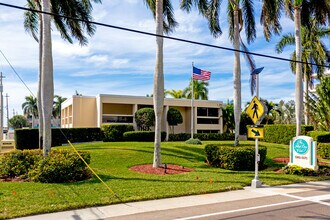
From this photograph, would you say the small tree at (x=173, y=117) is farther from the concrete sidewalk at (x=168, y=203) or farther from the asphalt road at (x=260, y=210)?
the asphalt road at (x=260, y=210)

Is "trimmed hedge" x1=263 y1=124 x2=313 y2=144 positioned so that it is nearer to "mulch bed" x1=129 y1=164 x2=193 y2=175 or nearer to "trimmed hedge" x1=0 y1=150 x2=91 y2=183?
"mulch bed" x1=129 y1=164 x2=193 y2=175

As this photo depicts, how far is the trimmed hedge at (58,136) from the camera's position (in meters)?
21.4

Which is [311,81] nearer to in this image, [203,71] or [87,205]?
[203,71]

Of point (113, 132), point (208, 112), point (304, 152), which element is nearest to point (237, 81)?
point (304, 152)

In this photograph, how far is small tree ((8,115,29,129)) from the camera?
92.1 metres

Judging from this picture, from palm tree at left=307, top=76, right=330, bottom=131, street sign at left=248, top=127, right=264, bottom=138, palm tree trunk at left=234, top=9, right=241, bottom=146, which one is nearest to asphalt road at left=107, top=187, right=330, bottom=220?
street sign at left=248, top=127, right=264, bottom=138

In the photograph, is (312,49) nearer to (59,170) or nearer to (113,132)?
(113,132)

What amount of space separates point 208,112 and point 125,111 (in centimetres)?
1016

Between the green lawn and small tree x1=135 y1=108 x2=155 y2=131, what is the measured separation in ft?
41.7

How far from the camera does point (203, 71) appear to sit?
25812 mm

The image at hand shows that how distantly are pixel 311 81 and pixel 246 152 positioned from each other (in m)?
21.5

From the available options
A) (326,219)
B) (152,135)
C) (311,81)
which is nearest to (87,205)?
(326,219)

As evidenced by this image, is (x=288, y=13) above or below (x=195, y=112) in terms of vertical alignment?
above

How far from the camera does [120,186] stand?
10.0 m
